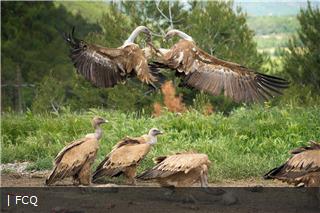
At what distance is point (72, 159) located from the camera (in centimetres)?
673

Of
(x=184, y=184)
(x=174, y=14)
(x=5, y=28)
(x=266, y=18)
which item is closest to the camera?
(x=184, y=184)

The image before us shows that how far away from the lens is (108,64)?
297 inches

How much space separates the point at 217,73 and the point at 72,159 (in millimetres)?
1568

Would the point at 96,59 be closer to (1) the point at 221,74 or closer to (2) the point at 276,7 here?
(1) the point at 221,74

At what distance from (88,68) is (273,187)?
1.99 metres

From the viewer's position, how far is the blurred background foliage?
20.0 m

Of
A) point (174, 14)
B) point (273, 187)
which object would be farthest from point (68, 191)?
point (174, 14)

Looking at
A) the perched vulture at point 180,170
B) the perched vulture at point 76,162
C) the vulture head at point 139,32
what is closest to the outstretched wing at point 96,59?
the vulture head at point 139,32

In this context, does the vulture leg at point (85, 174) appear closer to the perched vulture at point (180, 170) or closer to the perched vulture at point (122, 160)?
the perched vulture at point (122, 160)

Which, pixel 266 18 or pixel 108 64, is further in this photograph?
pixel 266 18

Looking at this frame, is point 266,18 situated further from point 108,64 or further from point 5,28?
point 108,64

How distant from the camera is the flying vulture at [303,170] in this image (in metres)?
6.16

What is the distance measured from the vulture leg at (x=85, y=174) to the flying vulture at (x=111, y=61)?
105cm

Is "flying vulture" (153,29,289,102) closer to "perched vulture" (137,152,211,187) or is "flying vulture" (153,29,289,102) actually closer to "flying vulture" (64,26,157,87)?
"flying vulture" (64,26,157,87)
